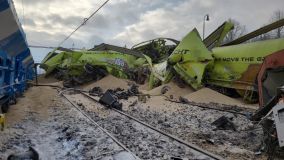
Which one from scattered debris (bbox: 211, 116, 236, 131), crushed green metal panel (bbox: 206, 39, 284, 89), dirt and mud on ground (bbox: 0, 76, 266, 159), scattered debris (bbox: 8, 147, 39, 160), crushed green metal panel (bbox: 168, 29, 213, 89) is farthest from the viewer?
crushed green metal panel (bbox: 168, 29, 213, 89)

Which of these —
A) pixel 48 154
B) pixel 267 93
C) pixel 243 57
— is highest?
pixel 243 57

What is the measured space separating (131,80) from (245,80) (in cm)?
1158

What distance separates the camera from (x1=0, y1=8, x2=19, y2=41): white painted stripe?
704cm

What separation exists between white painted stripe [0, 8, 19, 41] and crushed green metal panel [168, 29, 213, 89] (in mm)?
9194

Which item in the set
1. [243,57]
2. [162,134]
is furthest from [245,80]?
[162,134]

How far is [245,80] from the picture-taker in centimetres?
1442

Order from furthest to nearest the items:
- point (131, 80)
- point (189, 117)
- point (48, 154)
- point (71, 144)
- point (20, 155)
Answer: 1. point (131, 80)
2. point (189, 117)
3. point (71, 144)
4. point (48, 154)
5. point (20, 155)

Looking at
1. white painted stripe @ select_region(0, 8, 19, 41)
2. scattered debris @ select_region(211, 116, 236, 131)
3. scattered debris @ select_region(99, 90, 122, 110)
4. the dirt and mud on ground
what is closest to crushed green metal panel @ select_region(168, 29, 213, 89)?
the dirt and mud on ground

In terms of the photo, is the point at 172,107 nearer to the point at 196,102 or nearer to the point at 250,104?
the point at 196,102

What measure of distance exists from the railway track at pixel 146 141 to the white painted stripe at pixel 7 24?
2890mm

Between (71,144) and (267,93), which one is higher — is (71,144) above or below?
below

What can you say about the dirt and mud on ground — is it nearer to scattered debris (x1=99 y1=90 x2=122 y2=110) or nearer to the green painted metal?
scattered debris (x1=99 y1=90 x2=122 y2=110)

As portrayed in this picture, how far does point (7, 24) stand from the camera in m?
7.89

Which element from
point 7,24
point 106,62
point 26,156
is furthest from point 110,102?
point 106,62
